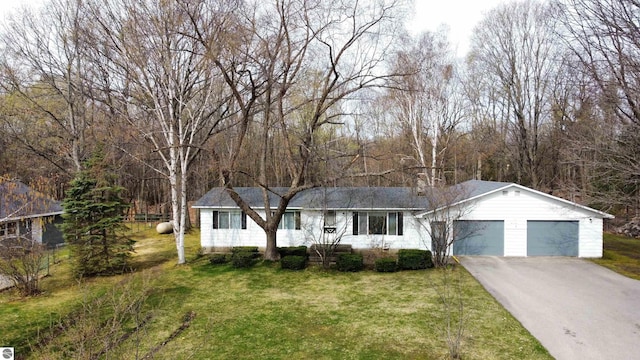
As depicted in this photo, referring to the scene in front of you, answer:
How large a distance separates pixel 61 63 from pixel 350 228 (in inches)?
755

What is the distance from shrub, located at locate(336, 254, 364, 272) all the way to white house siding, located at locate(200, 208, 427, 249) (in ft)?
9.07

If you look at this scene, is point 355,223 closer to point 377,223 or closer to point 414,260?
point 377,223

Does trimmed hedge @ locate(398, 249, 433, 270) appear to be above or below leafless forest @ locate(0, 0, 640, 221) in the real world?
below

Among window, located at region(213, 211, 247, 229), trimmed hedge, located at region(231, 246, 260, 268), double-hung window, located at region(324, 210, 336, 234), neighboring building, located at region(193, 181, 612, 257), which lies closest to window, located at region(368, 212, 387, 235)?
neighboring building, located at region(193, 181, 612, 257)

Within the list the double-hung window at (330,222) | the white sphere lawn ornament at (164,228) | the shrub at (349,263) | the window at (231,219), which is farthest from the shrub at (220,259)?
the white sphere lawn ornament at (164,228)

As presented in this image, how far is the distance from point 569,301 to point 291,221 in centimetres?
1179

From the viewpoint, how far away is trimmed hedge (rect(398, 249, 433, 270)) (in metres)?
14.7

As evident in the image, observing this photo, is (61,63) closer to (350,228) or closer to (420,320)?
(350,228)

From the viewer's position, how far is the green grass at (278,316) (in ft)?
26.1

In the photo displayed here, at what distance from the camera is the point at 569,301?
10.7m

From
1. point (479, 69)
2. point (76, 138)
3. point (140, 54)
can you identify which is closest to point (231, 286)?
point (140, 54)

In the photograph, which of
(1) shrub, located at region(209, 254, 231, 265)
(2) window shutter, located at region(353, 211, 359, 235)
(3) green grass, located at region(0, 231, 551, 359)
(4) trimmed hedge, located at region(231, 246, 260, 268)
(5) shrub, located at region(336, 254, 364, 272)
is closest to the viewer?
(3) green grass, located at region(0, 231, 551, 359)

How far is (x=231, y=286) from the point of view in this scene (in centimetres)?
1304

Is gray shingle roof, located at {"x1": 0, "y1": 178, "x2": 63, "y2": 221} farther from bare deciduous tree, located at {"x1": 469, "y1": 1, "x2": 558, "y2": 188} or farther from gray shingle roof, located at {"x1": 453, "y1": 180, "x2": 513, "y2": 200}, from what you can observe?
bare deciduous tree, located at {"x1": 469, "y1": 1, "x2": 558, "y2": 188}
